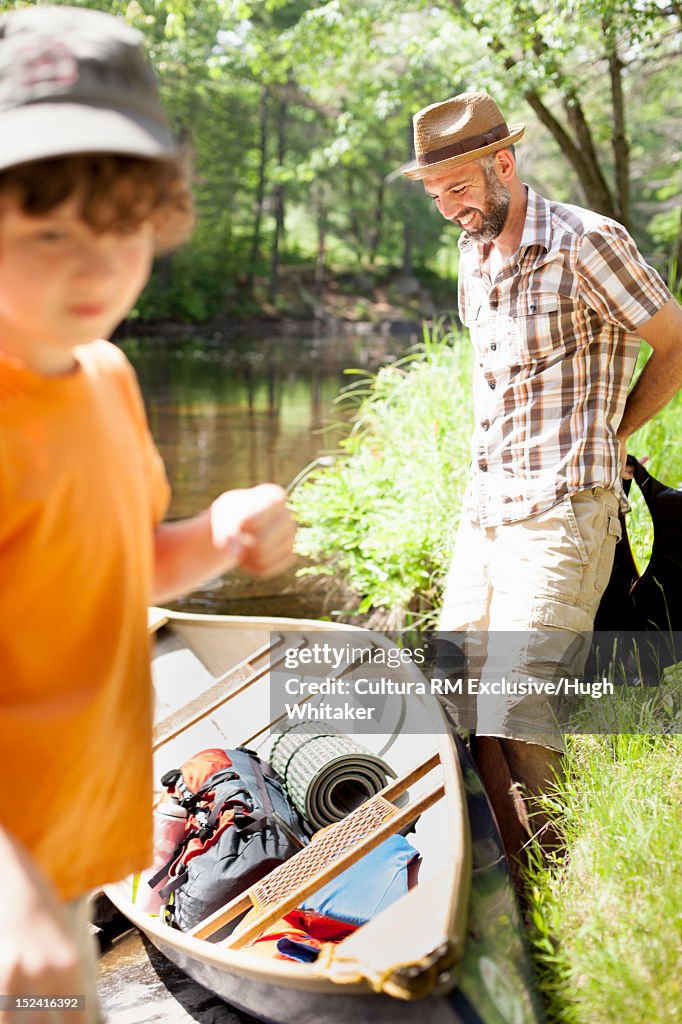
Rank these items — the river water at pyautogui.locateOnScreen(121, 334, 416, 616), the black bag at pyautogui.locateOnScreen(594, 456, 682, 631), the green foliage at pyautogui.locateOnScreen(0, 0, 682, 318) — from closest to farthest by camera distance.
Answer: the black bag at pyautogui.locateOnScreen(594, 456, 682, 631) < the river water at pyautogui.locateOnScreen(121, 334, 416, 616) < the green foliage at pyautogui.locateOnScreen(0, 0, 682, 318)

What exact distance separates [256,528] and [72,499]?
9.7 inches

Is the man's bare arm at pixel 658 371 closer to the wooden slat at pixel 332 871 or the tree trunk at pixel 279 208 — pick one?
the wooden slat at pixel 332 871

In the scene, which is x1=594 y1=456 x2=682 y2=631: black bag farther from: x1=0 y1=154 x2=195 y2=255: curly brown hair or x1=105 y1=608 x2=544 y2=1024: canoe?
x1=0 y1=154 x2=195 y2=255: curly brown hair

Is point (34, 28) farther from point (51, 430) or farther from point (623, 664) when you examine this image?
point (623, 664)

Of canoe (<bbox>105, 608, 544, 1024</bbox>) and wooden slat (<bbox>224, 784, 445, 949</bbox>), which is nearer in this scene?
canoe (<bbox>105, 608, 544, 1024</bbox>)

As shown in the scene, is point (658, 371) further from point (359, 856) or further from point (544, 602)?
point (359, 856)

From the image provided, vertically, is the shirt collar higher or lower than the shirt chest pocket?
higher

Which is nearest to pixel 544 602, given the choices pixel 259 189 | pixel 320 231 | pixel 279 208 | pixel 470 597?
pixel 470 597

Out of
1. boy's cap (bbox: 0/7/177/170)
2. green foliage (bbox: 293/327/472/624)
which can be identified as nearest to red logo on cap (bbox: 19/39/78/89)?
boy's cap (bbox: 0/7/177/170)

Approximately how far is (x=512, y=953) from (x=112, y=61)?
197 cm

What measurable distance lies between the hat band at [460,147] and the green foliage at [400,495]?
97.7 inches

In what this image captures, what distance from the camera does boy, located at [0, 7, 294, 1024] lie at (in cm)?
100

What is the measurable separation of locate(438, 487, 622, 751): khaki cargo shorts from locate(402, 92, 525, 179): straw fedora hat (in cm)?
108

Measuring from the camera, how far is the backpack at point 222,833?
113 inches
